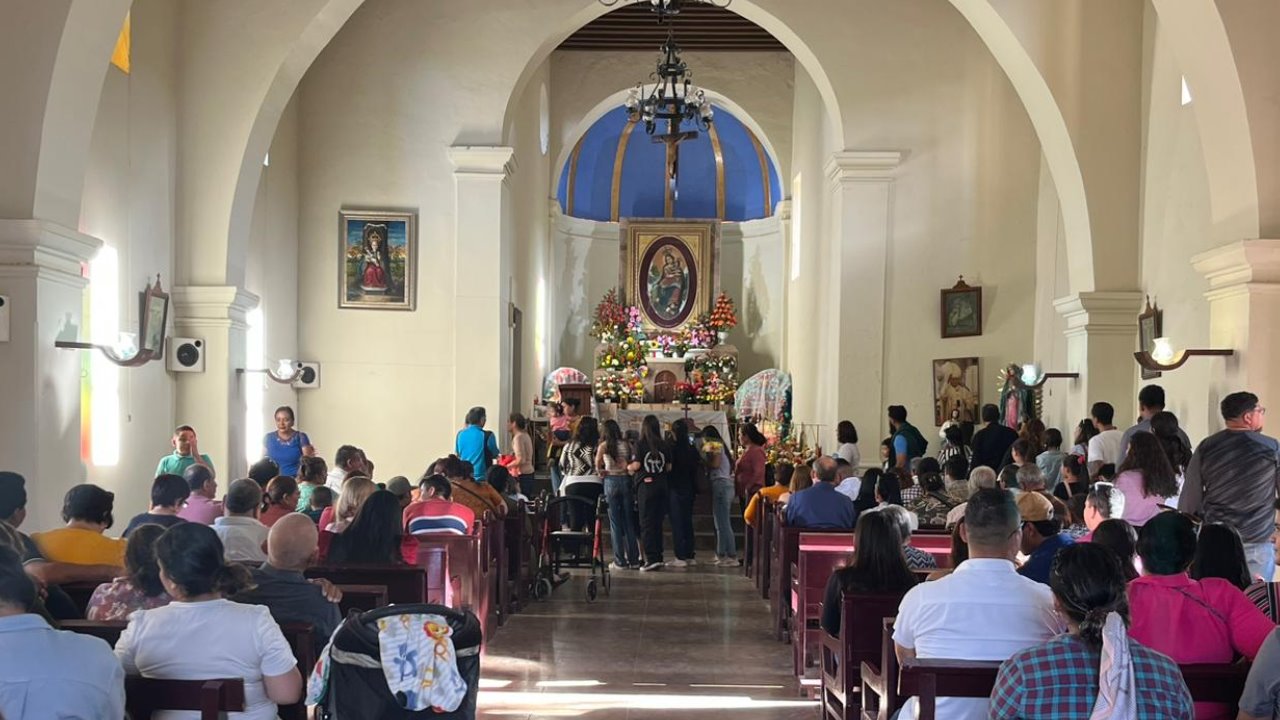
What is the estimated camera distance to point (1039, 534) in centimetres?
554

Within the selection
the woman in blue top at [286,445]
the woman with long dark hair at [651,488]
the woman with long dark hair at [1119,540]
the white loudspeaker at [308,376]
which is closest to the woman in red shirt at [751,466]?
the woman with long dark hair at [651,488]

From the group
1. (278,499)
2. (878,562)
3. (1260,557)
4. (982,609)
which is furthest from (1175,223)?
(278,499)

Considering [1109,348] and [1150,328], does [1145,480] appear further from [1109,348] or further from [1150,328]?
[1109,348]

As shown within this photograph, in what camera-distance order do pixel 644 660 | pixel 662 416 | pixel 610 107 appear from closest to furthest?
pixel 644 660
pixel 662 416
pixel 610 107

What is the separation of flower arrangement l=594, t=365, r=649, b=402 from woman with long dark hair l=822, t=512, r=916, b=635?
13562 millimetres

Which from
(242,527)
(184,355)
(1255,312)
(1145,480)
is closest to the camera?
(242,527)

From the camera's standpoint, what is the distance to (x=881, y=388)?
41.1 ft

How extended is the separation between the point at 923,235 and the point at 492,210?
4.58 metres

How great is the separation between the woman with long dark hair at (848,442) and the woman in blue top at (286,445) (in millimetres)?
4832

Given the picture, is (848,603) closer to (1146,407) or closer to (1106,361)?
(1146,407)

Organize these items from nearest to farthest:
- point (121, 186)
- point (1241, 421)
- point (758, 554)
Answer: point (1241, 421) < point (121, 186) < point (758, 554)

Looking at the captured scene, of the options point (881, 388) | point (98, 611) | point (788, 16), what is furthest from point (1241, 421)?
point (788, 16)

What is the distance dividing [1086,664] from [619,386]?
16.1m

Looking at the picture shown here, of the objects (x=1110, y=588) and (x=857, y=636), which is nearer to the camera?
(x=1110, y=588)
